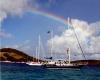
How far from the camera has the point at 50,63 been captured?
122 m

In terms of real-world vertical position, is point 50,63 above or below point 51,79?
above

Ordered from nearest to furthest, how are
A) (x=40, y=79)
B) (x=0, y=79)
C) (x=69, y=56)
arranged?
(x=0, y=79) < (x=40, y=79) < (x=69, y=56)

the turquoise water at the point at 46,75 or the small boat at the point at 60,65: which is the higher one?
the small boat at the point at 60,65

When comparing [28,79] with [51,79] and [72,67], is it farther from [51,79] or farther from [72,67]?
[72,67]

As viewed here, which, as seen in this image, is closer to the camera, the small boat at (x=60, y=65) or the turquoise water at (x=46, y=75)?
the turquoise water at (x=46, y=75)

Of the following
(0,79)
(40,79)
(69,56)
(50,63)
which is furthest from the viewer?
(50,63)

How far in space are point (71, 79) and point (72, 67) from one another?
38052 millimetres

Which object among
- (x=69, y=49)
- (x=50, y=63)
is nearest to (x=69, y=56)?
(x=69, y=49)

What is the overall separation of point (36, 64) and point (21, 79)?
80.1m

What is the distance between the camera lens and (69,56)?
114062 millimetres

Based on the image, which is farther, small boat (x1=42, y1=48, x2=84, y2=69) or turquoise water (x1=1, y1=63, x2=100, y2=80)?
small boat (x1=42, y1=48, x2=84, y2=69)

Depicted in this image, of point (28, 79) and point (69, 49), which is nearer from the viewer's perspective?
point (28, 79)

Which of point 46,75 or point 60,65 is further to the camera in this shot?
point 60,65

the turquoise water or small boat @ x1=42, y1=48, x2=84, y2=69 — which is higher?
small boat @ x1=42, y1=48, x2=84, y2=69
